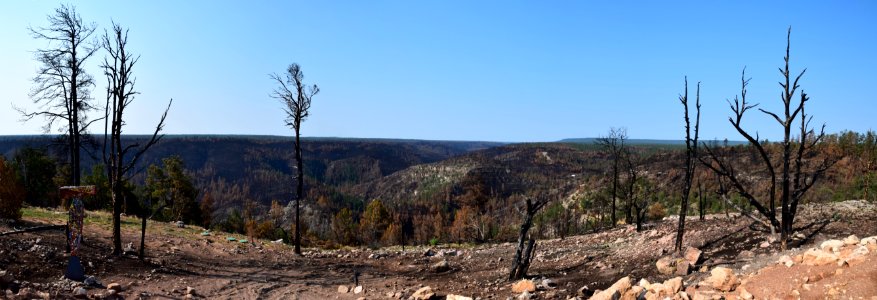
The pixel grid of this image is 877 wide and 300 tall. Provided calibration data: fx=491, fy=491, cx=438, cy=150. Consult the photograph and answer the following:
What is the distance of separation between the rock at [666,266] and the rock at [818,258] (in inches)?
128

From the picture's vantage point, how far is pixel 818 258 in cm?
834

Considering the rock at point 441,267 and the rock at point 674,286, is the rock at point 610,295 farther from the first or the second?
the rock at point 441,267

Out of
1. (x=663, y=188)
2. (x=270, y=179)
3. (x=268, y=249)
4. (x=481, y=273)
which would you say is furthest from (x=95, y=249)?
(x=270, y=179)

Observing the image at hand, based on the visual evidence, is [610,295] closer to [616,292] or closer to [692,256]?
[616,292]

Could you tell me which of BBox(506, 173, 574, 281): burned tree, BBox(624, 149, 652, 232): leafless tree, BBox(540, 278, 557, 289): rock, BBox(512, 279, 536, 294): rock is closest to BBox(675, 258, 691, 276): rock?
BBox(540, 278, 557, 289): rock

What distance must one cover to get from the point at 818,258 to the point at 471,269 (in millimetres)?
10123

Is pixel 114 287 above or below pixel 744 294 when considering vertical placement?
below

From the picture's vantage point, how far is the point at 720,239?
1403cm

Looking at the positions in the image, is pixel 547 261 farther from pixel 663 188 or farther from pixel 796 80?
pixel 663 188

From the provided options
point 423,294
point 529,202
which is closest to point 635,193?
point 529,202

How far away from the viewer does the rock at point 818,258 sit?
322 inches

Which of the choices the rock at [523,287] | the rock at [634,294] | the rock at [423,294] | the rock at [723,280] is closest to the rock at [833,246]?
the rock at [723,280]

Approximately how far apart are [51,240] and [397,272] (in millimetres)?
9996

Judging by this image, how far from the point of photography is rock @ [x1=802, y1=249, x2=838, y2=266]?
819 centimetres
